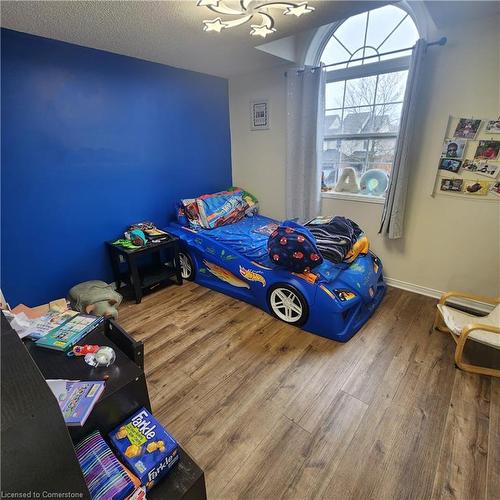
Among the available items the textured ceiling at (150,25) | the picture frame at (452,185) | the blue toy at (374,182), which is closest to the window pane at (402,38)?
the textured ceiling at (150,25)

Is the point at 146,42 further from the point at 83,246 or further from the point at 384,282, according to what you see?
the point at 384,282

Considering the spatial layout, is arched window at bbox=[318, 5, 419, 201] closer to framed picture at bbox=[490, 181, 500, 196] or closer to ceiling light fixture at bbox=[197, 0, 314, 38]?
framed picture at bbox=[490, 181, 500, 196]

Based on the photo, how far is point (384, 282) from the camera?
2.79 m

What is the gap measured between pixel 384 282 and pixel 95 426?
264cm

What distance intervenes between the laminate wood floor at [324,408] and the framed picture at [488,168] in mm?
1187

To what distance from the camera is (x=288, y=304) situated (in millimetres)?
2248

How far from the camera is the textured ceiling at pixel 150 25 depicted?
1.60 meters

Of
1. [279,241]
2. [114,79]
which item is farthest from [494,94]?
[114,79]

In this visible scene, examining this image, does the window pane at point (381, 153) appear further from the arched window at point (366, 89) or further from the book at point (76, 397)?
the book at point (76, 397)

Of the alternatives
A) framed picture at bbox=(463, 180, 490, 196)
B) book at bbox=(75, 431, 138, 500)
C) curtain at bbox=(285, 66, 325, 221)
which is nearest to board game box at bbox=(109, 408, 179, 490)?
book at bbox=(75, 431, 138, 500)

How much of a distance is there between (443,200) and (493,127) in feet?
1.95

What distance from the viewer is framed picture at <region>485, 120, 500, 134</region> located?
2.03 meters

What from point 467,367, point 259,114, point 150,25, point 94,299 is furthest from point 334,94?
point 94,299

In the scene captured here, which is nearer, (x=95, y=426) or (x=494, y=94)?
(x=95, y=426)
